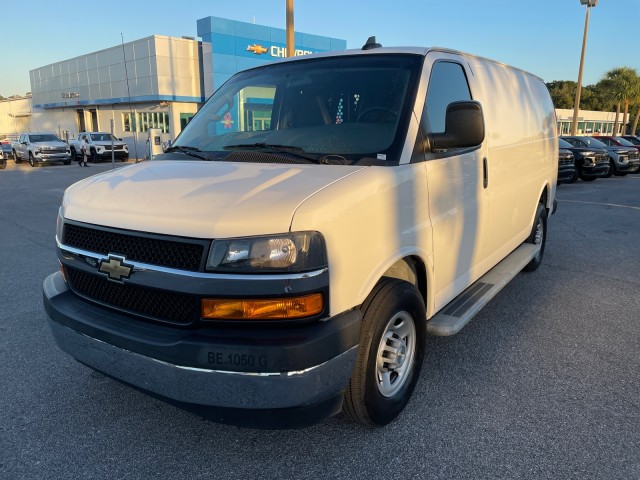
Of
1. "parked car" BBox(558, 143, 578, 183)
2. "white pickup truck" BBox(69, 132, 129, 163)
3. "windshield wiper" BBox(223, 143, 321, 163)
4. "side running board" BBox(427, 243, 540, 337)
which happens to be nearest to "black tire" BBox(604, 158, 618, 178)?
"parked car" BBox(558, 143, 578, 183)

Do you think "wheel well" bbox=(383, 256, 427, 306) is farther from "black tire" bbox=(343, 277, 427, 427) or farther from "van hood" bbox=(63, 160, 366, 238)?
"van hood" bbox=(63, 160, 366, 238)

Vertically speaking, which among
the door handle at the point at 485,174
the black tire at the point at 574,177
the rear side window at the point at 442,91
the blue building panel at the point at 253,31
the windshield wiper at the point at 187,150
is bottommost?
the black tire at the point at 574,177

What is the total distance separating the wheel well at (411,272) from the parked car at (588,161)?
54.9 ft

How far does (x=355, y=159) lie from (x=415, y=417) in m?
1.60

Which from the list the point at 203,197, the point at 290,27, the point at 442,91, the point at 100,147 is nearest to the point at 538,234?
the point at 442,91

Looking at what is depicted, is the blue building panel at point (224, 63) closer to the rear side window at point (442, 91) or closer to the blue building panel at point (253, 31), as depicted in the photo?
the blue building panel at point (253, 31)

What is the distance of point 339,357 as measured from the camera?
7.52 ft

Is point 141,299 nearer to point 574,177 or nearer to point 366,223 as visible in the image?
point 366,223

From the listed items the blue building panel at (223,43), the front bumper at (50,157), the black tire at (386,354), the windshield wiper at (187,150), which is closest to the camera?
the black tire at (386,354)

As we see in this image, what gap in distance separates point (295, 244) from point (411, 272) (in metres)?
1.15

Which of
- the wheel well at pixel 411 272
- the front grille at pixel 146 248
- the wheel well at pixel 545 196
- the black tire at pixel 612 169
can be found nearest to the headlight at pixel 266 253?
the front grille at pixel 146 248

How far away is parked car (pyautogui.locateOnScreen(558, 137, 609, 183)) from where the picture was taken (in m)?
17.7

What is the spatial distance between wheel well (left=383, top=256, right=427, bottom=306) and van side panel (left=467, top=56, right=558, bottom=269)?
1.22 metres

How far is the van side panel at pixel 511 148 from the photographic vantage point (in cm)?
408
